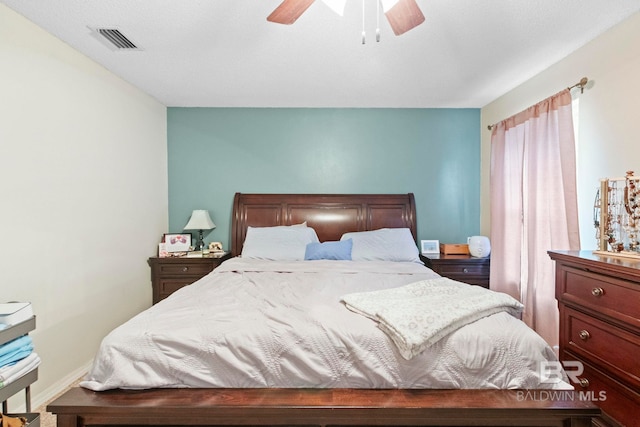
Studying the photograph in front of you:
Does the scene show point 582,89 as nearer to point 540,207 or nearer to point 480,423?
point 540,207

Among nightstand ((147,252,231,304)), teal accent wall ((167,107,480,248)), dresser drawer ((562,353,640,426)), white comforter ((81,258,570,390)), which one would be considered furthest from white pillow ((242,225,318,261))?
dresser drawer ((562,353,640,426))

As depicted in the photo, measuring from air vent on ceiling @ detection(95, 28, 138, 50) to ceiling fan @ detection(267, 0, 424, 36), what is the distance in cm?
129

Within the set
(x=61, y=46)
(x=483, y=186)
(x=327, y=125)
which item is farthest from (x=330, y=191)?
(x=61, y=46)

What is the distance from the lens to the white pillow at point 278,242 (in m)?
3.33

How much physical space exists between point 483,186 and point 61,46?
13.5ft

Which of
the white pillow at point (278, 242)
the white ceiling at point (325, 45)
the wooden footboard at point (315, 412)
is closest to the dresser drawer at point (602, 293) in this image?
the wooden footboard at point (315, 412)

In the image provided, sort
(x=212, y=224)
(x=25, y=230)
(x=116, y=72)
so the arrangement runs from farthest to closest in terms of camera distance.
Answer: (x=212, y=224) → (x=116, y=72) → (x=25, y=230)

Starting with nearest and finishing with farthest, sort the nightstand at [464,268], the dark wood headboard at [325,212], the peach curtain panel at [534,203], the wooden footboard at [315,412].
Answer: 1. the wooden footboard at [315,412]
2. the peach curtain panel at [534,203]
3. the nightstand at [464,268]
4. the dark wood headboard at [325,212]

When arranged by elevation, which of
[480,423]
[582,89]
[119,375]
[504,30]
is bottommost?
[480,423]

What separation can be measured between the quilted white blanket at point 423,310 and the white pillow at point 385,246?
1265mm

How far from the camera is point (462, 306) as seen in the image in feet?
5.40

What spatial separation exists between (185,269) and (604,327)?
11.0ft

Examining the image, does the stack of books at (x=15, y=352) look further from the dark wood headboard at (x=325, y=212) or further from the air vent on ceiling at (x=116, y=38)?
the dark wood headboard at (x=325, y=212)

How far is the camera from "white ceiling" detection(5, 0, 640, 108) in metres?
1.97
